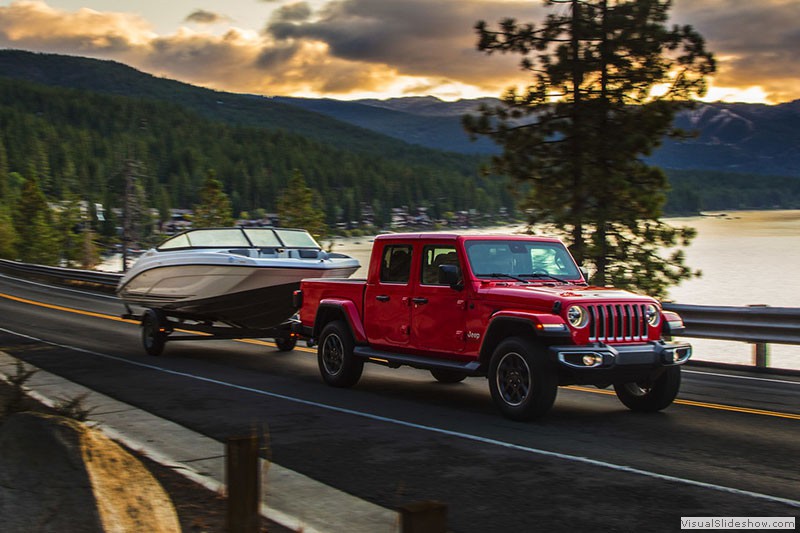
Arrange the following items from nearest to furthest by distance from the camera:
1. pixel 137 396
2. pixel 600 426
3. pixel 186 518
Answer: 1. pixel 186 518
2. pixel 600 426
3. pixel 137 396

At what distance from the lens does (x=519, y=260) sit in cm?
1024

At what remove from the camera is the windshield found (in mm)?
10000

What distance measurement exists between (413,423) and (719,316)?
7176 mm

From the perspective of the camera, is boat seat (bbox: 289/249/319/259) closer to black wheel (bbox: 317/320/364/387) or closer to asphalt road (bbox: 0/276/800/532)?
asphalt road (bbox: 0/276/800/532)

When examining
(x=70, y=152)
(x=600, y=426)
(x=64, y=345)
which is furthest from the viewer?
(x=70, y=152)

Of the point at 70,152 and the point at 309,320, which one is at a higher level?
the point at 70,152

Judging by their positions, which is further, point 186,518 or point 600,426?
point 600,426

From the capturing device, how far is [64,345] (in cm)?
1647

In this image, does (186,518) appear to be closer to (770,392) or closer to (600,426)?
(600,426)

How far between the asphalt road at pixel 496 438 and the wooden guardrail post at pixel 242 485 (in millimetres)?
1637

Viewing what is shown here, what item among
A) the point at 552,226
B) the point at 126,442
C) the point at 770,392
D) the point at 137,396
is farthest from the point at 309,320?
the point at 552,226

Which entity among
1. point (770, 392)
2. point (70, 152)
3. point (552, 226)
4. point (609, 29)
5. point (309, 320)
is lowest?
point (770, 392)

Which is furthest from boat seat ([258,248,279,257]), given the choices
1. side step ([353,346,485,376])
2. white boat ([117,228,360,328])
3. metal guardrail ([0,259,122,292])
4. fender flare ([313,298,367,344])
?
metal guardrail ([0,259,122,292])

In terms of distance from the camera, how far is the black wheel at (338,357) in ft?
36.9
